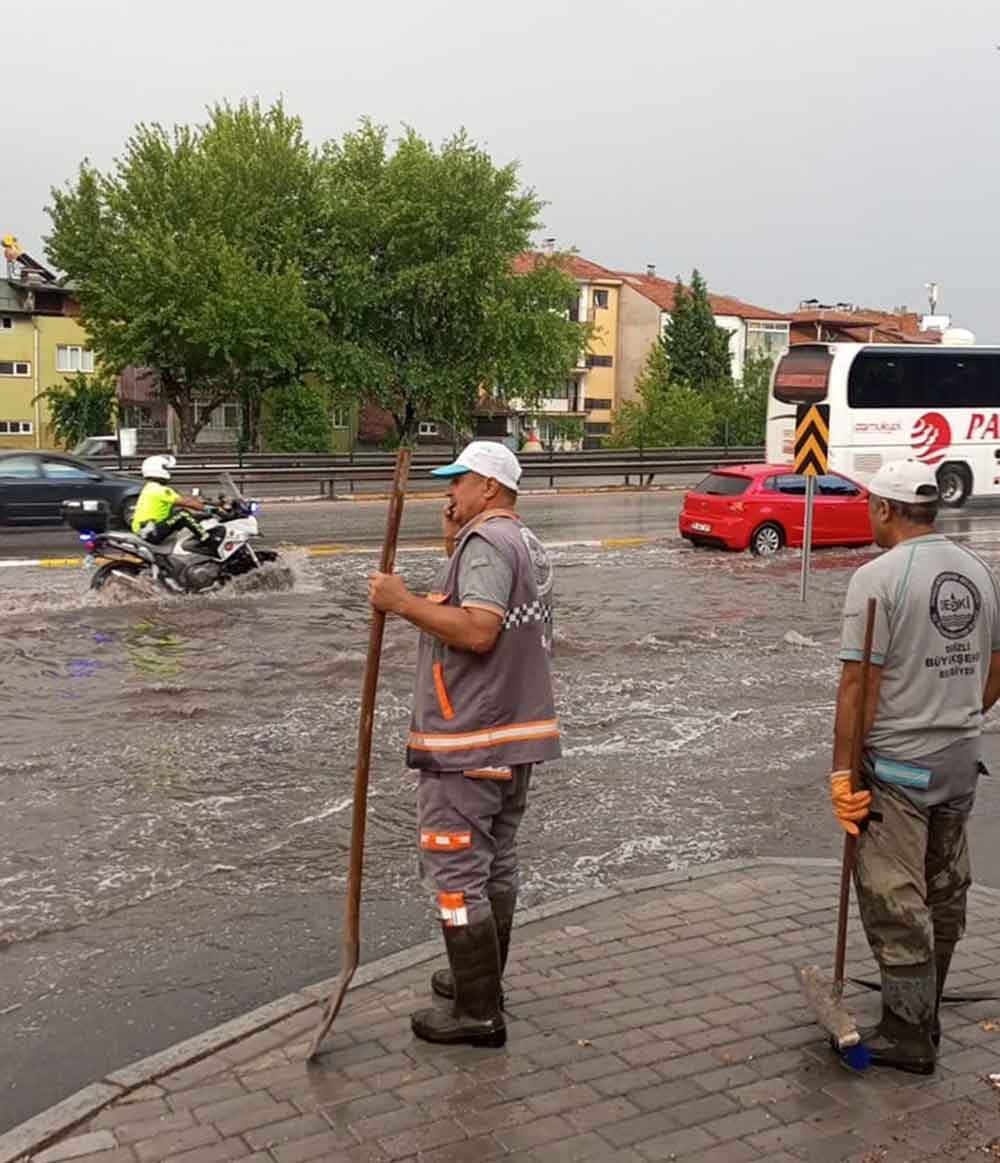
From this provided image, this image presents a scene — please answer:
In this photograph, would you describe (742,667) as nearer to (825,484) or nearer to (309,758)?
(309,758)

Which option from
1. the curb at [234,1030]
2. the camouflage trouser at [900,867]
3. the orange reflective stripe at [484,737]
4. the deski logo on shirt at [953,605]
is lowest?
the curb at [234,1030]

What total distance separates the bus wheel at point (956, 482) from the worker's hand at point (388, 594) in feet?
81.4

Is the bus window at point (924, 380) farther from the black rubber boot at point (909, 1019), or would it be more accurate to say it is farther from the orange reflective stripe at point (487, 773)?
the orange reflective stripe at point (487, 773)

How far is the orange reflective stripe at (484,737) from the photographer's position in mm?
3955

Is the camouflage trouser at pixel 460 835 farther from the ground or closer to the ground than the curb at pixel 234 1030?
farther from the ground

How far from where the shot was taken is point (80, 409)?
2320 inches

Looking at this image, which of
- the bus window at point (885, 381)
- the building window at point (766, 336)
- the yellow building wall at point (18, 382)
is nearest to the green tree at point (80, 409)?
the yellow building wall at point (18, 382)

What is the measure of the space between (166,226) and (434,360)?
10854 millimetres

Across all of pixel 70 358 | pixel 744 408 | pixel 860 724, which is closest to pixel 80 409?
pixel 70 358

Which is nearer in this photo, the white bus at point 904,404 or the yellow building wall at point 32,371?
the white bus at point 904,404

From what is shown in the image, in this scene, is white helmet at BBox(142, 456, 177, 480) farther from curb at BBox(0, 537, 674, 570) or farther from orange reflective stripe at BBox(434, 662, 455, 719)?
orange reflective stripe at BBox(434, 662, 455, 719)

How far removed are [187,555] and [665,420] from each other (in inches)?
1512

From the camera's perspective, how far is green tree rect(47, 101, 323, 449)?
44844 millimetres

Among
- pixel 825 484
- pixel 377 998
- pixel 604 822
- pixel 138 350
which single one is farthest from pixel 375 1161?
pixel 138 350
